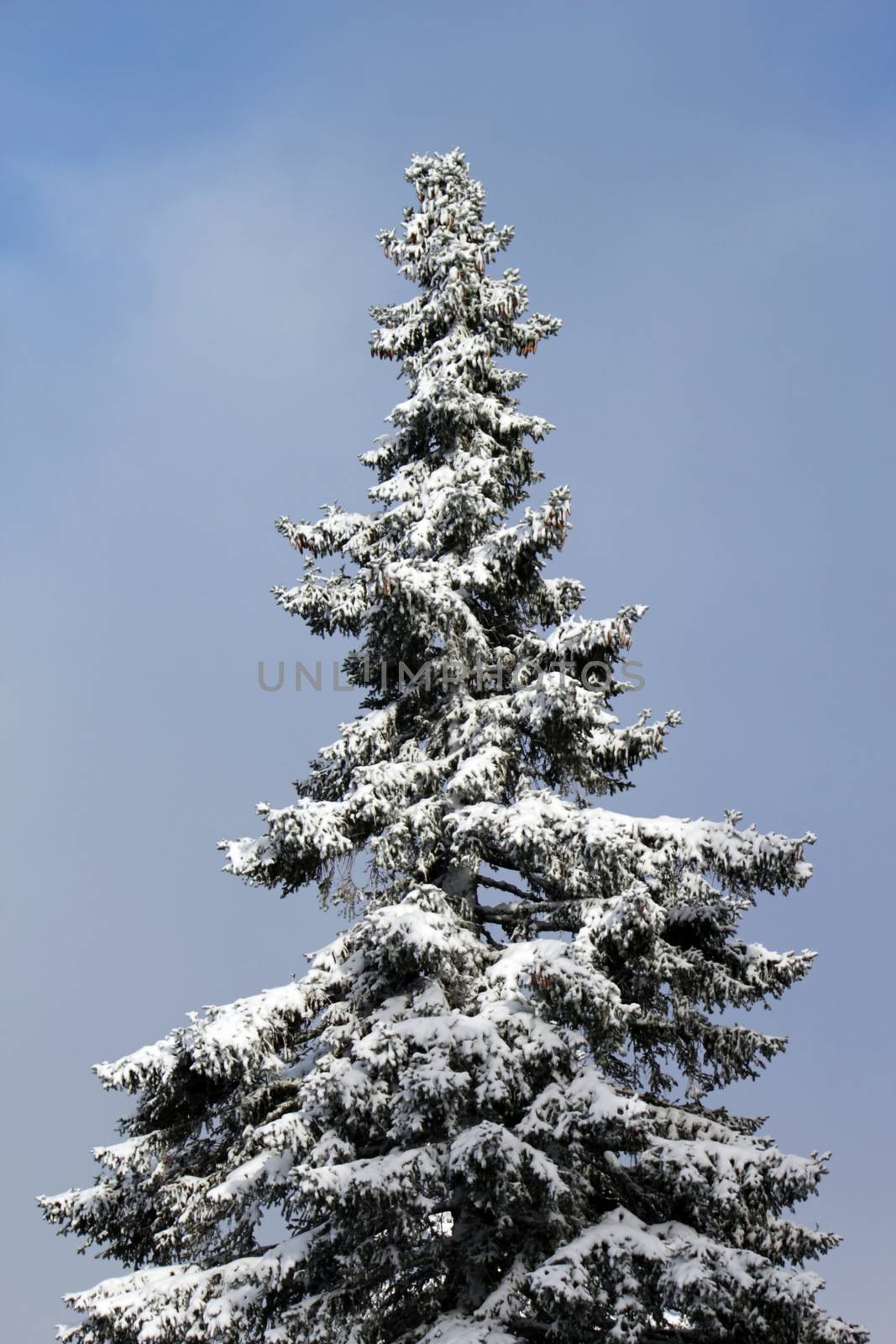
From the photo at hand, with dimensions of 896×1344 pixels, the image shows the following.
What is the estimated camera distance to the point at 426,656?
1486 centimetres

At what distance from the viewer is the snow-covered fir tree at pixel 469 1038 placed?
9852 mm

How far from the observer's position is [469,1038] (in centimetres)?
1023

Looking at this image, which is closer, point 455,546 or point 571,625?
point 571,625

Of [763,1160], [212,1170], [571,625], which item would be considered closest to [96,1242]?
[212,1170]

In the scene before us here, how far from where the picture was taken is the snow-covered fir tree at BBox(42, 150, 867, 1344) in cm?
985

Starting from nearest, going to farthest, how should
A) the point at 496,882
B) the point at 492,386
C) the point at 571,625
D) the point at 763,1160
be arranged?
the point at 763,1160, the point at 571,625, the point at 496,882, the point at 492,386

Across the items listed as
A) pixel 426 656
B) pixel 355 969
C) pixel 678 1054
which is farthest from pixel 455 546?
pixel 678 1054

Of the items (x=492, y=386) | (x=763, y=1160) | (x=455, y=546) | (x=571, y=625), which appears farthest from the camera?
(x=492, y=386)

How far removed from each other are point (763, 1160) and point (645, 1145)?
1.00 metres

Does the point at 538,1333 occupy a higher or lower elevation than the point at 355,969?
lower

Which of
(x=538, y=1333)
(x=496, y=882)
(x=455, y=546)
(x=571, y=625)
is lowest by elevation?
(x=538, y=1333)

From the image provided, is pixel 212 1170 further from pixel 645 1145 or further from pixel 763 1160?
pixel 763 1160

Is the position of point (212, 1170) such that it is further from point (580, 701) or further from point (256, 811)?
point (580, 701)

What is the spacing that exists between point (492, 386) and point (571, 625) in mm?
5563
